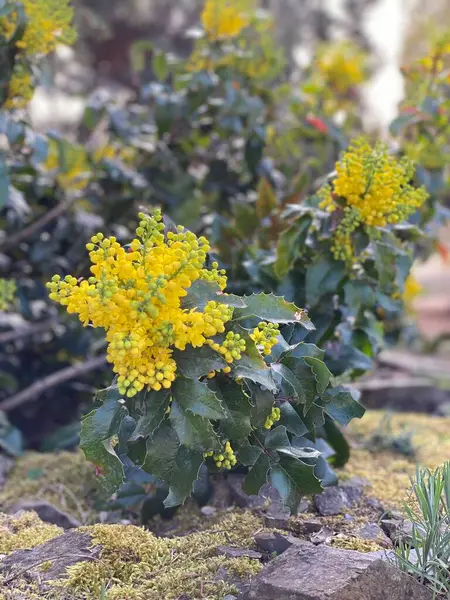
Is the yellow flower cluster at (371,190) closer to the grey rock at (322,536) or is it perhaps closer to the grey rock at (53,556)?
the grey rock at (322,536)

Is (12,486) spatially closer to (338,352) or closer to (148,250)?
(338,352)

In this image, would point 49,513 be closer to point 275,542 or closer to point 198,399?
point 275,542

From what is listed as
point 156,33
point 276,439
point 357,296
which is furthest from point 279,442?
point 156,33

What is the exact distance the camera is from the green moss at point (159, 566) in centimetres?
161

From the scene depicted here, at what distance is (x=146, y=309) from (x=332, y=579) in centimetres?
72

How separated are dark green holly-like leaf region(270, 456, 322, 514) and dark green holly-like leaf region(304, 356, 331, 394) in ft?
0.66

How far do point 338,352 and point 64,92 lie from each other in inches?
304

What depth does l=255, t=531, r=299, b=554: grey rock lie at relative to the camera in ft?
5.80

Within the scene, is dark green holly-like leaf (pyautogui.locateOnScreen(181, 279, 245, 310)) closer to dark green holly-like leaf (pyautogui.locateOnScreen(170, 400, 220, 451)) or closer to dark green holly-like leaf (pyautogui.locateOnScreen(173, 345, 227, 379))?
dark green holly-like leaf (pyautogui.locateOnScreen(173, 345, 227, 379))

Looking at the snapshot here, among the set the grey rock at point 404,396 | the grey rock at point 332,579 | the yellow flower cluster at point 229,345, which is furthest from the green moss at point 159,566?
the grey rock at point 404,396

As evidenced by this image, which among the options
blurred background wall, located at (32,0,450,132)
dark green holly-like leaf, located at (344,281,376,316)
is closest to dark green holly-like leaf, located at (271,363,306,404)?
dark green holly-like leaf, located at (344,281,376,316)

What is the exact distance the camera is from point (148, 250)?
5.11ft

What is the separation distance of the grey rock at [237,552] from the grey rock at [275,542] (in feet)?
0.10

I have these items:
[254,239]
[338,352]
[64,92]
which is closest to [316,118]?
[254,239]
